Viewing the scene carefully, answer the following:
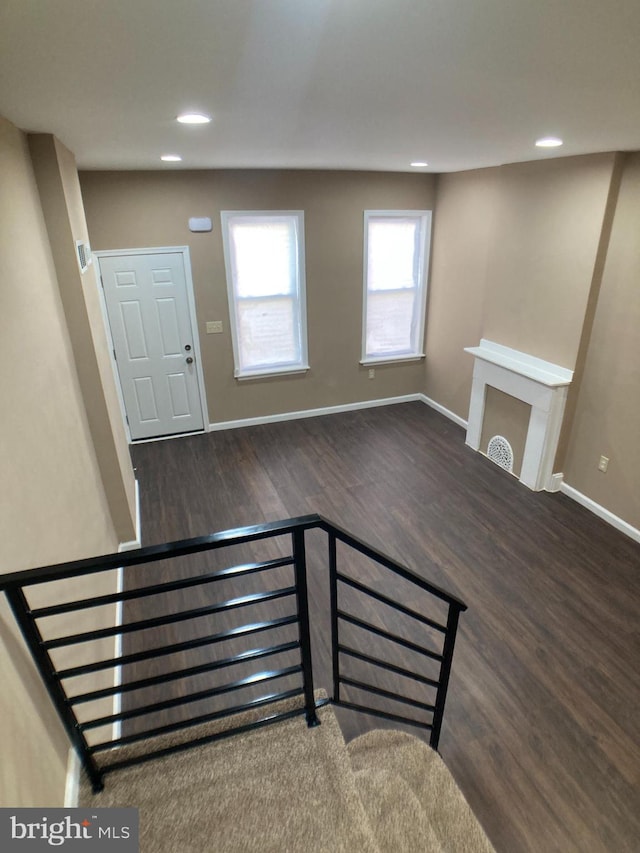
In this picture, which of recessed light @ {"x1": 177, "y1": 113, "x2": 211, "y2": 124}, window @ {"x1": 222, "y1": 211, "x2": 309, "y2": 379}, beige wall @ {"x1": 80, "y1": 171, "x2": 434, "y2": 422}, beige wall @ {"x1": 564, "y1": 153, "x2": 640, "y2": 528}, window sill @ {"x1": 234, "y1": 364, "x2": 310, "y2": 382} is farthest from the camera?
window sill @ {"x1": 234, "y1": 364, "x2": 310, "y2": 382}

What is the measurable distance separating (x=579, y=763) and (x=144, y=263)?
5.01 meters

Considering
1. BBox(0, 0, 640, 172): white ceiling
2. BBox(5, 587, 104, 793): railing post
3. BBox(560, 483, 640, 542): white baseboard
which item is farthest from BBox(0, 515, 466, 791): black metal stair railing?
BBox(560, 483, 640, 542): white baseboard

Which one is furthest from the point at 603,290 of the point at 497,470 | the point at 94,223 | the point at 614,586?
the point at 94,223

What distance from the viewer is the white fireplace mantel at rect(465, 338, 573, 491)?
3.94 m

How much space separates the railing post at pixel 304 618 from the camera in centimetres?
143

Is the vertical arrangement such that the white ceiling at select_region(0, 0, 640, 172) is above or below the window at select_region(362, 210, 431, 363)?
above

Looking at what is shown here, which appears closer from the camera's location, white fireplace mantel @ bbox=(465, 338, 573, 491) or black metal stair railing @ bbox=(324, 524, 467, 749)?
black metal stair railing @ bbox=(324, 524, 467, 749)

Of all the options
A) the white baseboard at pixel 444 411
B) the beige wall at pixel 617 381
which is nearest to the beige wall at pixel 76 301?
the beige wall at pixel 617 381

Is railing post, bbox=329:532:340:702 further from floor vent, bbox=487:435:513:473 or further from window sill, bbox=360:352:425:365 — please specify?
window sill, bbox=360:352:425:365

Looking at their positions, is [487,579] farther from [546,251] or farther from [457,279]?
[457,279]

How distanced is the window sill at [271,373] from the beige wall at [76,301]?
2296mm

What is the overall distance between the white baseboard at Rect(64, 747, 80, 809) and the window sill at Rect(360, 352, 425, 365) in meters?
4.88

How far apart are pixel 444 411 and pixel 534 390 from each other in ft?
5.93

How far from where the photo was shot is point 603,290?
3604 mm
